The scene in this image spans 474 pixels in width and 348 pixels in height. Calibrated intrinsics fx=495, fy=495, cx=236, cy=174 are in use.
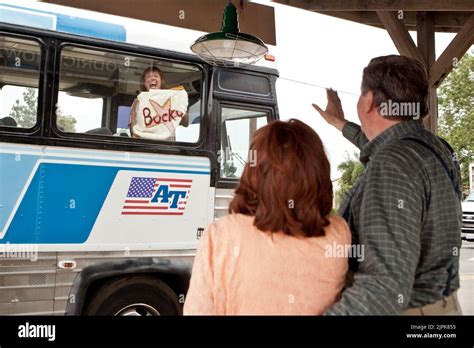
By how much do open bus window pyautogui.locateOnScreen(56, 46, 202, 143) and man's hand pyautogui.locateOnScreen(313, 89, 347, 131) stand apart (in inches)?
61.5

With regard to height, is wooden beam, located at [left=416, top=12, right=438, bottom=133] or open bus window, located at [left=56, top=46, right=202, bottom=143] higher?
wooden beam, located at [left=416, top=12, right=438, bottom=133]

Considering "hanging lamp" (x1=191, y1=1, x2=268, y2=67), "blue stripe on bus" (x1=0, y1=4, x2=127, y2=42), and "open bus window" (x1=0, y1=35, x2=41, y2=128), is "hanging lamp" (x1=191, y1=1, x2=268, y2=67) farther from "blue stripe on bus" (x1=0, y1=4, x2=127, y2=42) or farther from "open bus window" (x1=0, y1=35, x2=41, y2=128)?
"open bus window" (x1=0, y1=35, x2=41, y2=128)

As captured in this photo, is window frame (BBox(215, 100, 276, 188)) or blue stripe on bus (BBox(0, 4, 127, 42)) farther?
window frame (BBox(215, 100, 276, 188))

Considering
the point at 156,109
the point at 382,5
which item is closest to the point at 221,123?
the point at 156,109

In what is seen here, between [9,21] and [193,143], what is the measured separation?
1382 mm

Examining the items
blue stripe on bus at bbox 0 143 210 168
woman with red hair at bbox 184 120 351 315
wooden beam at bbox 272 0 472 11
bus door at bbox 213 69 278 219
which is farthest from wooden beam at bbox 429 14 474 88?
woman with red hair at bbox 184 120 351 315

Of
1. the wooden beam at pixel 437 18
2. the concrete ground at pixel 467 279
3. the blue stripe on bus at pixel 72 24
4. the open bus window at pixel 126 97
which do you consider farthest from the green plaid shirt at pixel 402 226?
the wooden beam at pixel 437 18

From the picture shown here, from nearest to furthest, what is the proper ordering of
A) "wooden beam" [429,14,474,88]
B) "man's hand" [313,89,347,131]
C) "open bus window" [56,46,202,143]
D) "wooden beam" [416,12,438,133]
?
"man's hand" [313,89,347,131], "open bus window" [56,46,202,143], "wooden beam" [429,14,474,88], "wooden beam" [416,12,438,133]

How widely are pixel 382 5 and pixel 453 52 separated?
736mm

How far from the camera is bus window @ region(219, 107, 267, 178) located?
12.0 feet

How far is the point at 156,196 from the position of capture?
10.9 feet

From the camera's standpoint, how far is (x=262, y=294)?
1251mm
